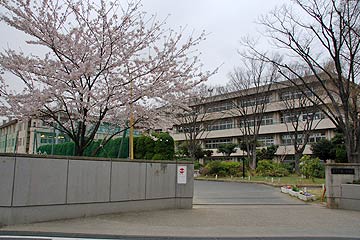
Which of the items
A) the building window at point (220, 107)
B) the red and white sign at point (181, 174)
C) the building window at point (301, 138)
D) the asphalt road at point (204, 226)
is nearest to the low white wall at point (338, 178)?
the asphalt road at point (204, 226)

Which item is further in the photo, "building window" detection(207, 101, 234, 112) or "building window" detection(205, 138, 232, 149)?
"building window" detection(205, 138, 232, 149)

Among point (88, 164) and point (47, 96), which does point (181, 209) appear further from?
point (47, 96)

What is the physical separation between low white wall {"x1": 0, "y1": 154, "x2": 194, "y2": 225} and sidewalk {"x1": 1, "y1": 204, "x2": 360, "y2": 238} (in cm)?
40

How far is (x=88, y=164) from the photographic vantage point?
31.8 ft

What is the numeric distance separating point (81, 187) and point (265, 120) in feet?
129

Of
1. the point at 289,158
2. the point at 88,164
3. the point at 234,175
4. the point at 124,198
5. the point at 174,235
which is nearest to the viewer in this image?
the point at 174,235

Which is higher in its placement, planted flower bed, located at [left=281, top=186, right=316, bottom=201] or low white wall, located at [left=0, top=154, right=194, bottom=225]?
low white wall, located at [left=0, top=154, right=194, bottom=225]

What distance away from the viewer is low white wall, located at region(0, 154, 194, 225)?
26.9 feet

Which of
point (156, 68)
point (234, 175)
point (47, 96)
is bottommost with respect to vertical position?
point (234, 175)

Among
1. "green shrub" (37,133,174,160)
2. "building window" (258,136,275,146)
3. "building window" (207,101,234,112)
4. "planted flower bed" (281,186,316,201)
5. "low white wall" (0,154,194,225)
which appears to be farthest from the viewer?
"building window" (258,136,275,146)

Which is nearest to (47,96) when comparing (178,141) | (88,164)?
(88,164)

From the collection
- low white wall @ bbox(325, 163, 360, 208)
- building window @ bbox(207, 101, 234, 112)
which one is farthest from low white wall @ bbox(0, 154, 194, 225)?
building window @ bbox(207, 101, 234, 112)

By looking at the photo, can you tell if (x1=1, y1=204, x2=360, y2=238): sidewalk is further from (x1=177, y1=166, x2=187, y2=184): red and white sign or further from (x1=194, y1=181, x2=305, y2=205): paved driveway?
(x1=194, y1=181, x2=305, y2=205): paved driveway

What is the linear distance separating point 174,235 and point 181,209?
4243mm
